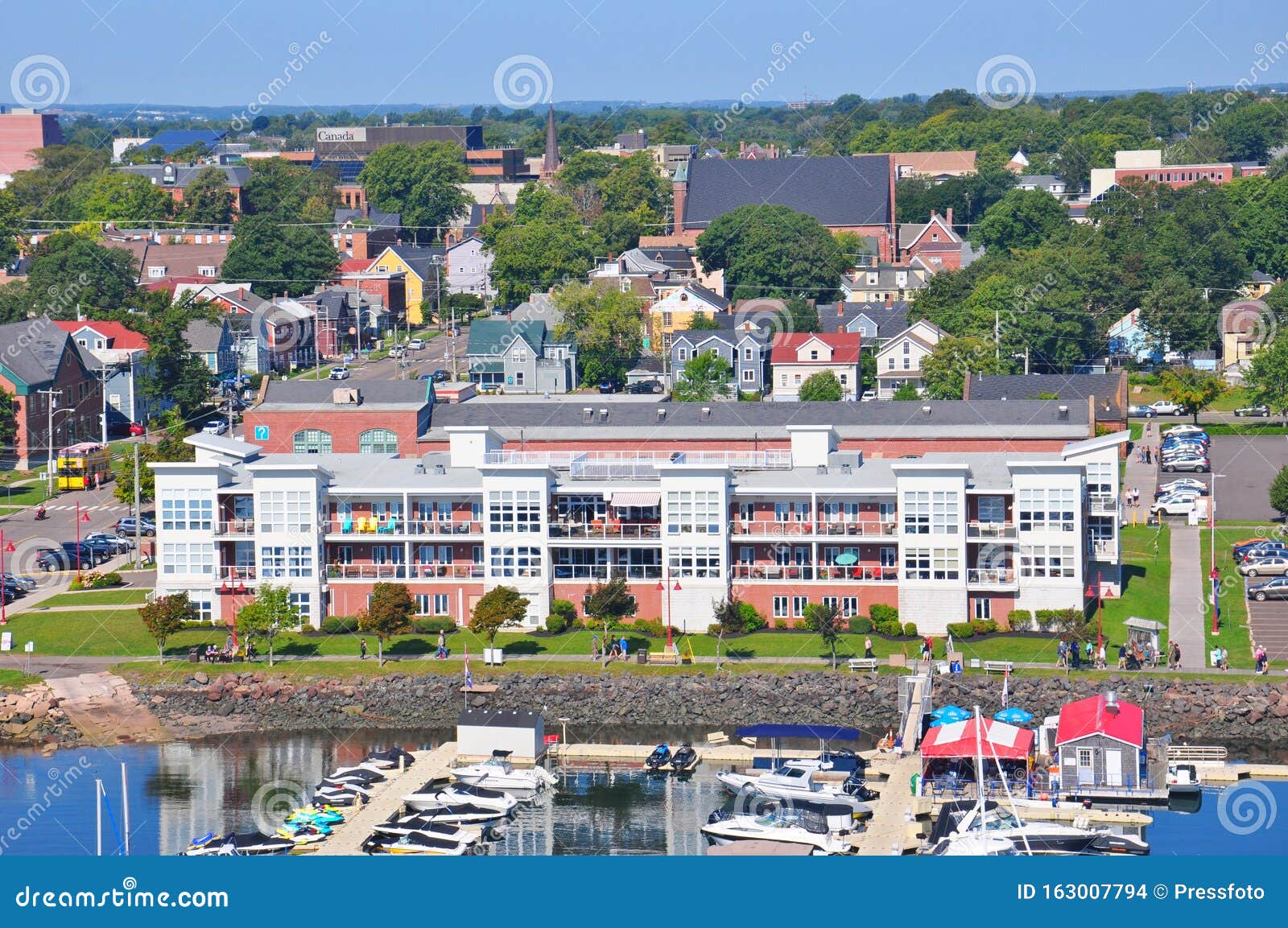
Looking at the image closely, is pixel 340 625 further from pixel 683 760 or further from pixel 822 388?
pixel 822 388

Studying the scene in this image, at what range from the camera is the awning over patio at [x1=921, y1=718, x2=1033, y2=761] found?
29078 millimetres

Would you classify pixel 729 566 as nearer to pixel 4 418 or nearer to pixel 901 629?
pixel 901 629

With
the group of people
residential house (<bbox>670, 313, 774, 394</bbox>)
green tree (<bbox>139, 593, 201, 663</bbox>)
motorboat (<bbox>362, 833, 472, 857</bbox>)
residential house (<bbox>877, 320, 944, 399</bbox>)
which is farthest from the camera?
residential house (<bbox>670, 313, 774, 394</bbox>)

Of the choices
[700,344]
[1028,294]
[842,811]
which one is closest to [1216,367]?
[1028,294]

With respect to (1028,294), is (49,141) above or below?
above

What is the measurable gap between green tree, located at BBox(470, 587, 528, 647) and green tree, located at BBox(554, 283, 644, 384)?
29.9 meters

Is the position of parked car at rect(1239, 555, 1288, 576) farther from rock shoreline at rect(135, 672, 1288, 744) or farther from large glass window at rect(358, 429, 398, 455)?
large glass window at rect(358, 429, 398, 455)

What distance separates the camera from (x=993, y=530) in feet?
120

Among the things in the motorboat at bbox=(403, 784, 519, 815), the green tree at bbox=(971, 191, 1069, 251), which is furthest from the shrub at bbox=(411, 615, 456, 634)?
the green tree at bbox=(971, 191, 1069, 251)

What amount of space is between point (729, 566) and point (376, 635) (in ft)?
21.6

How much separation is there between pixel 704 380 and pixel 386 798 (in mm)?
32946

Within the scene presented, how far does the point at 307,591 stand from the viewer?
37.7m

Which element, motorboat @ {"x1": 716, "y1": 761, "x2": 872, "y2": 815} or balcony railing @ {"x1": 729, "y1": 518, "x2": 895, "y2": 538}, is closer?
motorboat @ {"x1": 716, "y1": 761, "x2": 872, "y2": 815}

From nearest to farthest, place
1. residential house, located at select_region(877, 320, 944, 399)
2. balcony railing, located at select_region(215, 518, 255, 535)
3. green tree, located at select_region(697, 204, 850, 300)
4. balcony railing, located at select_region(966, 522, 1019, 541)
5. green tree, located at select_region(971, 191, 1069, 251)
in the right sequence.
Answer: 1. balcony railing, located at select_region(966, 522, 1019, 541)
2. balcony railing, located at select_region(215, 518, 255, 535)
3. residential house, located at select_region(877, 320, 944, 399)
4. green tree, located at select_region(697, 204, 850, 300)
5. green tree, located at select_region(971, 191, 1069, 251)
